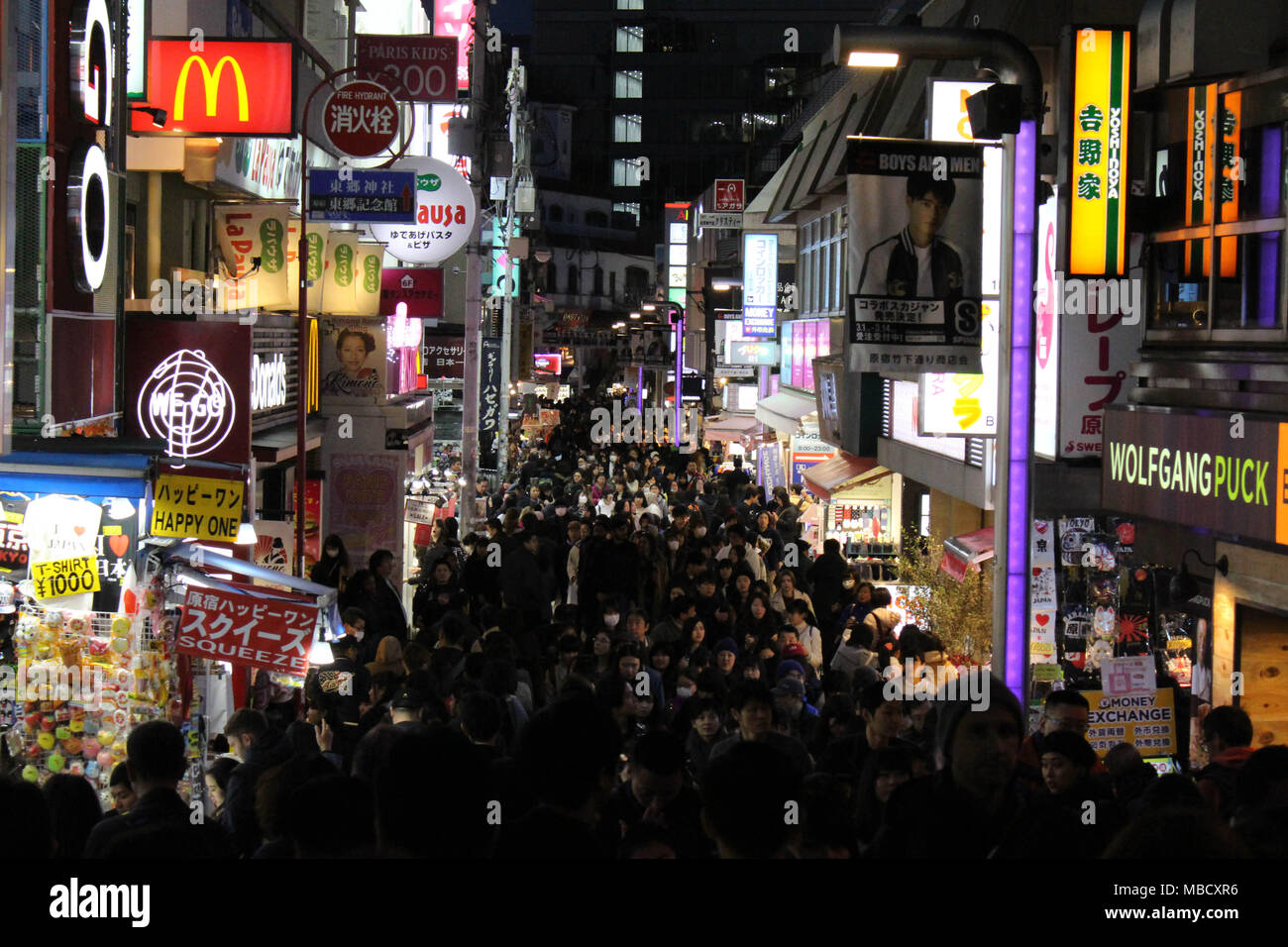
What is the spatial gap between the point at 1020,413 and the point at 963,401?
17.3 feet

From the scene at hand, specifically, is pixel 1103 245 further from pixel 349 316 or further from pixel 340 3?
pixel 340 3

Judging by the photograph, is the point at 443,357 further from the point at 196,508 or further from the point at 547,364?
the point at 547,364

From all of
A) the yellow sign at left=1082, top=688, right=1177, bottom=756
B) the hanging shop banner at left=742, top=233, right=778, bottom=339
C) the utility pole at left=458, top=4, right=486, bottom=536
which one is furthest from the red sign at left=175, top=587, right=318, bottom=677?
the hanging shop banner at left=742, top=233, right=778, bottom=339

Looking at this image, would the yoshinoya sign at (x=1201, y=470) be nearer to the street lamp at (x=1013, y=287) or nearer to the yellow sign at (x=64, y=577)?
the street lamp at (x=1013, y=287)

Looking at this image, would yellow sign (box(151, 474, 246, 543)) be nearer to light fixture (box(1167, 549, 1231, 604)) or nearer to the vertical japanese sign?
light fixture (box(1167, 549, 1231, 604))

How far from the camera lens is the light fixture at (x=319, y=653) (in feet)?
30.1

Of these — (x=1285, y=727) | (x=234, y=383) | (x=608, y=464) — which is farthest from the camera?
(x=608, y=464)

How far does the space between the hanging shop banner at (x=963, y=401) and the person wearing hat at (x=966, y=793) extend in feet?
23.3

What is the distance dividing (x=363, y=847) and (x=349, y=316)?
16.2 metres

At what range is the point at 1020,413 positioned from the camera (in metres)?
8.55

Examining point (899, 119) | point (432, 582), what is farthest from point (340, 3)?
point (432, 582)

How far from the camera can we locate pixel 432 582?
49.4 feet

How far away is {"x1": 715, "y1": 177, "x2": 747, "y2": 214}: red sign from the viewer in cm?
4978
